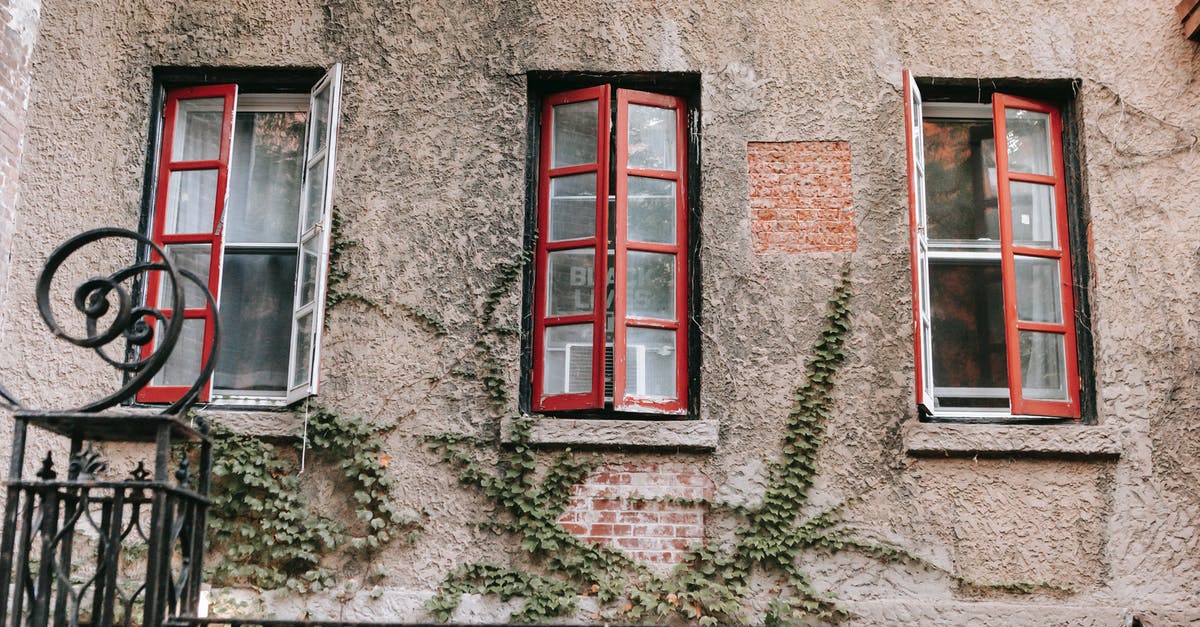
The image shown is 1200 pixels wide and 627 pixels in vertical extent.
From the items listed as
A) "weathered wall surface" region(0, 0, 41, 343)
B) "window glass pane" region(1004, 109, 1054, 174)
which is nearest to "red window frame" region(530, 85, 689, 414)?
"window glass pane" region(1004, 109, 1054, 174)

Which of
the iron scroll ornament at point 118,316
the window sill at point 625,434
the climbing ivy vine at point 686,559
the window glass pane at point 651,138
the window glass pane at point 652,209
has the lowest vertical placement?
the climbing ivy vine at point 686,559

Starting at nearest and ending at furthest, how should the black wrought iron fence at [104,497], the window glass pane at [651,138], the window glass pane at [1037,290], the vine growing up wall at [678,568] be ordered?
the black wrought iron fence at [104,497]
the vine growing up wall at [678,568]
the window glass pane at [1037,290]
the window glass pane at [651,138]

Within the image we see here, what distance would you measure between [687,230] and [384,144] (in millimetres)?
1724

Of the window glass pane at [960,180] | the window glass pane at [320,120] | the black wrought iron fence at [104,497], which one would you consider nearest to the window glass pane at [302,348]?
the window glass pane at [320,120]

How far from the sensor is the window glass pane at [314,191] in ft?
20.9

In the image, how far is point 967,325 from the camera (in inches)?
252

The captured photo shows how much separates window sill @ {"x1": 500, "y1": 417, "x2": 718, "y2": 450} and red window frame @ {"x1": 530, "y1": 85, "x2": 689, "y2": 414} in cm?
12

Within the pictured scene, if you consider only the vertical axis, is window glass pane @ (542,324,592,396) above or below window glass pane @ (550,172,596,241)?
below

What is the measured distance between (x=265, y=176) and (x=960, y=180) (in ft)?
12.8

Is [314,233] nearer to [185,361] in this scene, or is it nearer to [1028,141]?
[185,361]

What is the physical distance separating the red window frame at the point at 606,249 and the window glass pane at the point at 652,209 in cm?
4

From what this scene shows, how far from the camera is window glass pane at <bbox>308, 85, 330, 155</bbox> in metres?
6.46

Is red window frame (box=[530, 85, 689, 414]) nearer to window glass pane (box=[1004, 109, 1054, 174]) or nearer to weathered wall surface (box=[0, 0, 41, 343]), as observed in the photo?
window glass pane (box=[1004, 109, 1054, 174])

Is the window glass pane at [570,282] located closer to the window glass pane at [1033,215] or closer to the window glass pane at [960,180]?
the window glass pane at [960,180]
